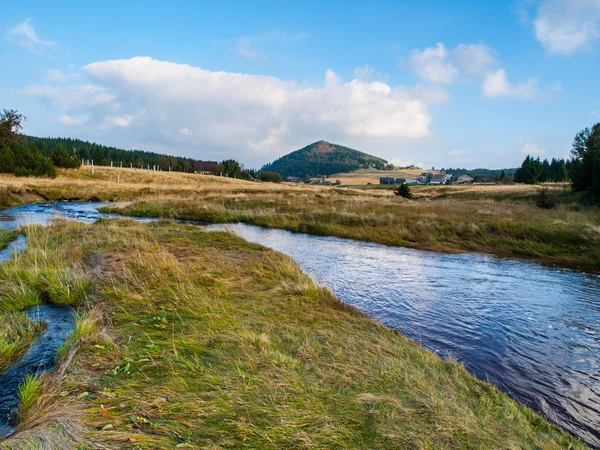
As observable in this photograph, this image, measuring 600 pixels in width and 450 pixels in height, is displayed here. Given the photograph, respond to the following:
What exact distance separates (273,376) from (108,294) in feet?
16.0

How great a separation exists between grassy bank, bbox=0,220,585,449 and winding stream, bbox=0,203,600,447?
102cm

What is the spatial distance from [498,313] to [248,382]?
23.8 ft

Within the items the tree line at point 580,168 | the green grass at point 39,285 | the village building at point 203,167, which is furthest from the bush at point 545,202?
the village building at point 203,167

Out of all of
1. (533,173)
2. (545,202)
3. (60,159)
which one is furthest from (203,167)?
(545,202)

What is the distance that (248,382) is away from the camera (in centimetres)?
406

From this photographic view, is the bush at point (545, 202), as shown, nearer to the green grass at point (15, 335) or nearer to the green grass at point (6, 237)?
the green grass at point (15, 335)

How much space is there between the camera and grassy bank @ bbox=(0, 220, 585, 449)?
3.25m

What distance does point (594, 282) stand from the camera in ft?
37.7

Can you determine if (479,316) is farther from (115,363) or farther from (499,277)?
(115,363)

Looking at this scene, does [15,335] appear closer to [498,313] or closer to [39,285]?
[39,285]

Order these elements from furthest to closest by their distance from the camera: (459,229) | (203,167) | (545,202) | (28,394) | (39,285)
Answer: (203,167) < (545,202) < (459,229) < (39,285) < (28,394)

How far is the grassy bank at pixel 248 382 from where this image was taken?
325 centimetres

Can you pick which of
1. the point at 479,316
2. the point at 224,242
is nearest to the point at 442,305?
the point at 479,316

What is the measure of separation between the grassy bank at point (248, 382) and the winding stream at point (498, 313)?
1022 millimetres
